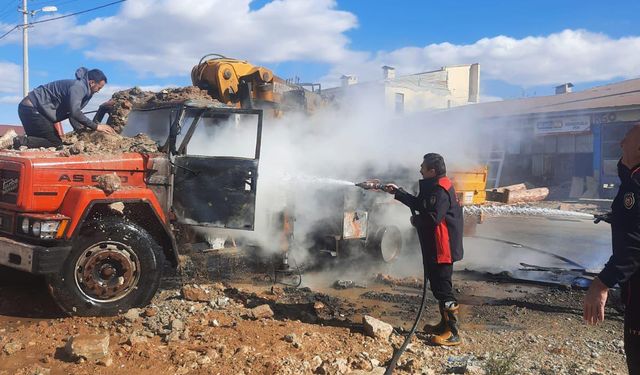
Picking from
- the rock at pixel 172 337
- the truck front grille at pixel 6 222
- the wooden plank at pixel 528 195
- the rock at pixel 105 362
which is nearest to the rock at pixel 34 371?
the rock at pixel 105 362

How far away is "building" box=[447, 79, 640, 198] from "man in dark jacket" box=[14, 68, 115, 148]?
66.1 feet

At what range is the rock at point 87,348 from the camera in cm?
369

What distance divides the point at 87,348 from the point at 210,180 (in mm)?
2340

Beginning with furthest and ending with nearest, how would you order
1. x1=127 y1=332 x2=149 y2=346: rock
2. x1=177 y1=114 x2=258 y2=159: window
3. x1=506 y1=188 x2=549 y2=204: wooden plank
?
1. x1=506 y1=188 x2=549 y2=204: wooden plank
2. x1=177 y1=114 x2=258 y2=159: window
3. x1=127 y1=332 x2=149 y2=346: rock

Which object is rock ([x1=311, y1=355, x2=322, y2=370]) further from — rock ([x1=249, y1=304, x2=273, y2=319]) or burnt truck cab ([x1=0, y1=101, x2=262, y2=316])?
burnt truck cab ([x1=0, y1=101, x2=262, y2=316])

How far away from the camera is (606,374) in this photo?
3875 mm

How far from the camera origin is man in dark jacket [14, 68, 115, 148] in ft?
19.1

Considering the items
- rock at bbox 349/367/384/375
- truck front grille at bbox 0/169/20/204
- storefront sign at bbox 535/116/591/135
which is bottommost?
rock at bbox 349/367/384/375

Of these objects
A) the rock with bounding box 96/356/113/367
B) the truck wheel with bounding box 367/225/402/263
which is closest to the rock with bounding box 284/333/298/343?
the rock with bounding box 96/356/113/367

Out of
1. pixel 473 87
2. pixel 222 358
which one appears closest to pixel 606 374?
pixel 222 358

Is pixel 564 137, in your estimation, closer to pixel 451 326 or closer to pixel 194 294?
pixel 451 326

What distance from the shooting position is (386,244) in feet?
26.1

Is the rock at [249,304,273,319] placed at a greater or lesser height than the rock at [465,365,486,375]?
greater

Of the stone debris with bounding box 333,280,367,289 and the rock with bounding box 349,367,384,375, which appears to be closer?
the rock with bounding box 349,367,384,375
